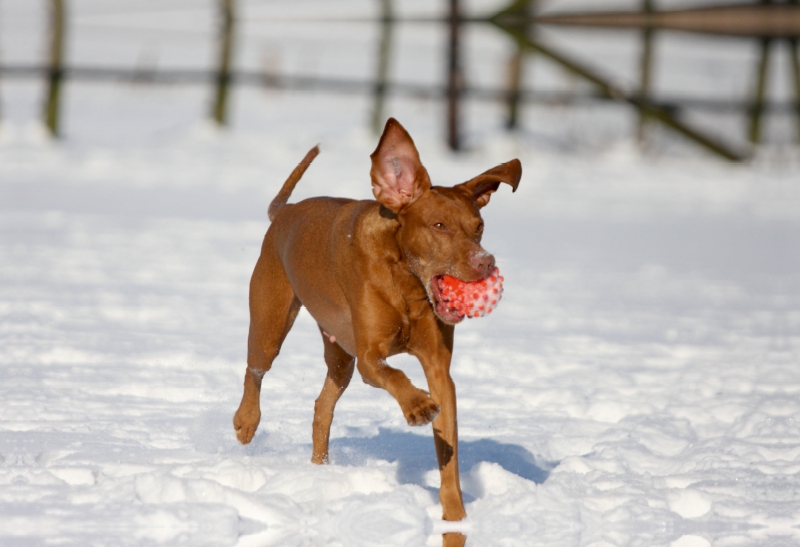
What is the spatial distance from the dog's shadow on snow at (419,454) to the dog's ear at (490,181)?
105 centimetres

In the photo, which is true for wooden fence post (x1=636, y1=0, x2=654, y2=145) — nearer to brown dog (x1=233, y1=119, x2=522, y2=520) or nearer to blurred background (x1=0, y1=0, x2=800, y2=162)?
blurred background (x1=0, y1=0, x2=800, y2=162)

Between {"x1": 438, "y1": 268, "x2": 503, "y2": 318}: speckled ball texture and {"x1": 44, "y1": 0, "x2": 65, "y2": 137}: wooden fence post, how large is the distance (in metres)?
12.8

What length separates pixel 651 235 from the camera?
11008 millimetres

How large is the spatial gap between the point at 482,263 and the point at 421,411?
50 centimetres

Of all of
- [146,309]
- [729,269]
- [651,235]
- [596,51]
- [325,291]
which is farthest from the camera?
[596,51]

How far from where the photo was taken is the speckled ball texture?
309 cm

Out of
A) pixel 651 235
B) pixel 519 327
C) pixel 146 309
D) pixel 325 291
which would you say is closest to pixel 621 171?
pixel 651 235

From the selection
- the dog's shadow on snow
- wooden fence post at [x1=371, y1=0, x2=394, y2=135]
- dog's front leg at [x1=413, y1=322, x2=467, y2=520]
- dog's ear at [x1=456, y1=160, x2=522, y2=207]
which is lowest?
the dog's shadow on snow

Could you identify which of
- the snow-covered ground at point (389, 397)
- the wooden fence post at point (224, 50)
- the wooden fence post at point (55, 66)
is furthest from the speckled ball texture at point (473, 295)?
the wooden fence post at point (55, 66)

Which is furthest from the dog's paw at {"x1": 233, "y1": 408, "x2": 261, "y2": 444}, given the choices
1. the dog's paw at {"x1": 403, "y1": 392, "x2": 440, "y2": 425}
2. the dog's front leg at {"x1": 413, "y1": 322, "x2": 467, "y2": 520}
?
the dog's paw at {"x1": 403, "y1": 392, "x2": 440, "y2": 425}

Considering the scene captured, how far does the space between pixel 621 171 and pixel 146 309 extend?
10.4m

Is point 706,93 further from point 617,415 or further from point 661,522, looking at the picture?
point 661,522

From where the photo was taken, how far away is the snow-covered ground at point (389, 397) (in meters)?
3.18

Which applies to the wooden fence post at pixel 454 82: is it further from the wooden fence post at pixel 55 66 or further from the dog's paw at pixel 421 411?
the dog's paw at pixel 421 411
